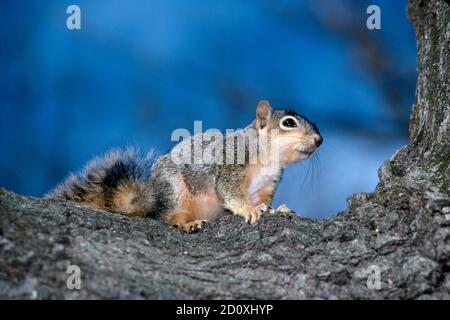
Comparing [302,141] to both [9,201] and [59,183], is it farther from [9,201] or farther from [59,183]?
[9,201]

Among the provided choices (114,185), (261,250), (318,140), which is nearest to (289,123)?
(318,140)

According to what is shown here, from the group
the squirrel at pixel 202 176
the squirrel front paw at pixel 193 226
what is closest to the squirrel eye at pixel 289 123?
the squirrel at pixel 202 176

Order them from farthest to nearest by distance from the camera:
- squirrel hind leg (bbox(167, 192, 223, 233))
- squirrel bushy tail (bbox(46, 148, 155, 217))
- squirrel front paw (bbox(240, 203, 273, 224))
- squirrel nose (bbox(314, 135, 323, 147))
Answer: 1. squirrel nose (bbox(314, 135, 323, 147))
2. squirrel hind leg (bbox(167, 192, 223, 233))
3. squirrel bushy tail (bbox(46, 148, 155, 217))
4. squirrel front paw (bbox(240, 203, 273, 224))

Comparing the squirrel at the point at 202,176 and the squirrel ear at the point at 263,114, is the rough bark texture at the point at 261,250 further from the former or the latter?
the squirrel ear at the point at 263,114

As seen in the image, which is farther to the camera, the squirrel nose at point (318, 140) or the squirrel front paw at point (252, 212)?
the squirrel nose at point (318, 140)

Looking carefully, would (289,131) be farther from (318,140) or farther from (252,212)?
(252,212)

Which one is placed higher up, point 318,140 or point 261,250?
point 318,140

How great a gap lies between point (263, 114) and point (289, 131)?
0.17 m

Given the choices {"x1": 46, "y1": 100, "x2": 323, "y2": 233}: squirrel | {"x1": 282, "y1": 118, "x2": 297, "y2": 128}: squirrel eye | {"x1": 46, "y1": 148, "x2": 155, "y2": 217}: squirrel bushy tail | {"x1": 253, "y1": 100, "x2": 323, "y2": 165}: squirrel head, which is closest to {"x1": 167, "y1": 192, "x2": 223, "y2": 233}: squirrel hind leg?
{"x1": 46, "y1": 100, "x2": 323, "y2": 233}: squirrel

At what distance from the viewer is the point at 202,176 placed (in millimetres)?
2932

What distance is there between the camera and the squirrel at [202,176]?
266 centimetres

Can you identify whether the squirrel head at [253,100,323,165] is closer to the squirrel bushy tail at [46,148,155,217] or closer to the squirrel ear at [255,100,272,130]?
the squirrel ear at [255,100,272,130]

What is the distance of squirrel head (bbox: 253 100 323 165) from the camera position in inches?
117
